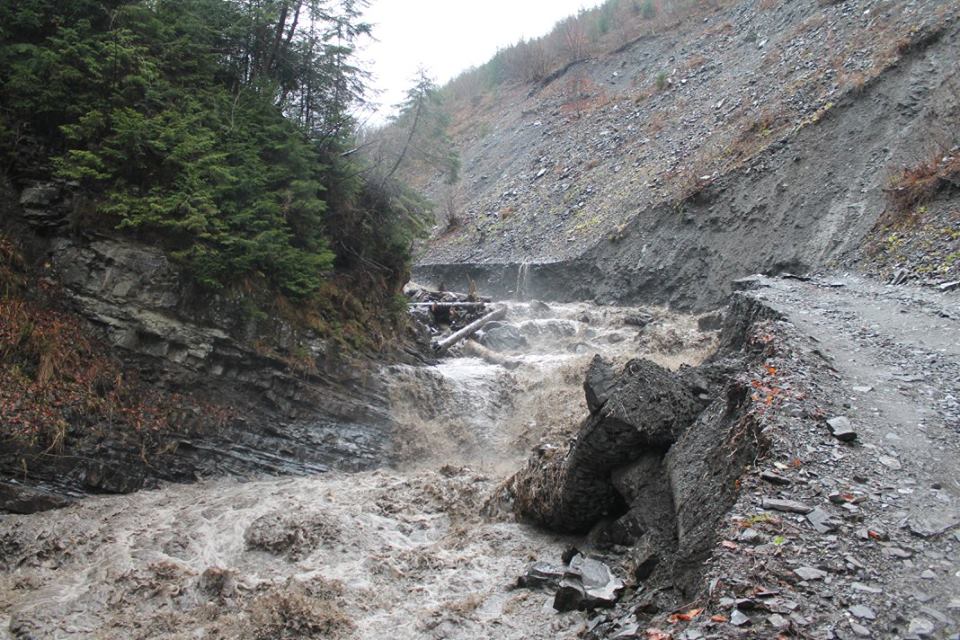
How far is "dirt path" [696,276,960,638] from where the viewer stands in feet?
10.4

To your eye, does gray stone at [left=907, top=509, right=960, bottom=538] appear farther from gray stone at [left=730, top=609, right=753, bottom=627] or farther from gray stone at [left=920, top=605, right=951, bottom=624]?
gray stone at [left=730, top=609, right=753, bottom=627]

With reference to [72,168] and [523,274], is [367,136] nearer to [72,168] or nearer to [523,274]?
[72,168]

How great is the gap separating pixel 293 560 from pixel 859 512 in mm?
5982

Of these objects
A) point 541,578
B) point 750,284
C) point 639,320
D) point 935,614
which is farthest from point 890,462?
point 639,320

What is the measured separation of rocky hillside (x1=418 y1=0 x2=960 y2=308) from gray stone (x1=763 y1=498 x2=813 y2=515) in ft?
26.0

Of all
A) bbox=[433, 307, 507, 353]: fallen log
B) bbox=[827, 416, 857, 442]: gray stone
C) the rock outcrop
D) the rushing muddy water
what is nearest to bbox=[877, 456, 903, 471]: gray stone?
bbox=[827, 416, 857, 442]: gray stone

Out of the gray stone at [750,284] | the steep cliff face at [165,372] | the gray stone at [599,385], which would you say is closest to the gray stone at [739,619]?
the gray stone at [599,385]

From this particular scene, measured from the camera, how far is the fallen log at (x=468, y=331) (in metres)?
15.4

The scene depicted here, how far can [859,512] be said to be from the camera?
388 centimetres

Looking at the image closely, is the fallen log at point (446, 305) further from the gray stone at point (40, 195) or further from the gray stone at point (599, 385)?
the gray stone at point (599, 385)

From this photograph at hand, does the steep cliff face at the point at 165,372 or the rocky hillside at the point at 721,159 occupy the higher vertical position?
the rocky hillside at the point at 721,159

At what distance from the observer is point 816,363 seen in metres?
6.04

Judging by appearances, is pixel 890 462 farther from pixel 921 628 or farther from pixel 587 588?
pixel 587 588

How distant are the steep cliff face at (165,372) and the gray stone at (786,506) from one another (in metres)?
7.84
